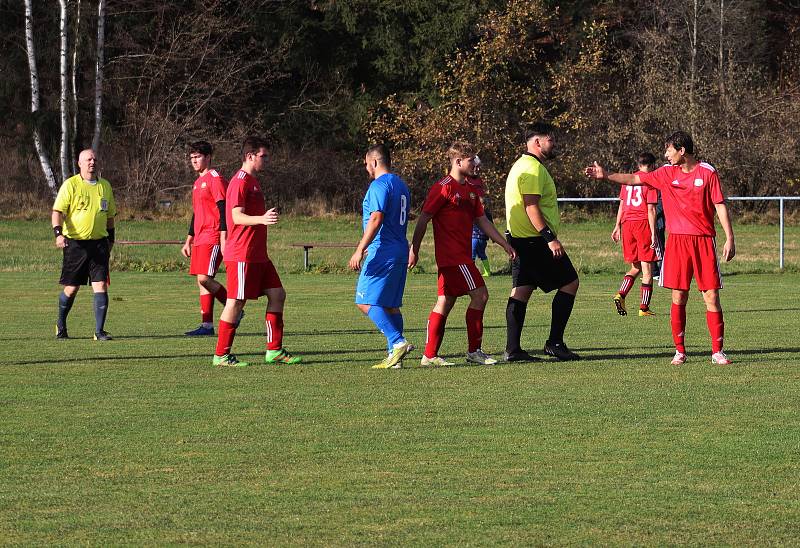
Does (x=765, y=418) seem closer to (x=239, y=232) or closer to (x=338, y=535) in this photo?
(x=338, y=535)

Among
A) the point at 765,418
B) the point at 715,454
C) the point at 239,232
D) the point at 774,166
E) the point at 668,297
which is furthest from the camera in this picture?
the point at 774,166

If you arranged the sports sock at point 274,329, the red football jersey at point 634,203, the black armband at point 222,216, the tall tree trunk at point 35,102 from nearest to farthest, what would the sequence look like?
1. the sports sock at point 274,329
2. the black armband at point 222,216
3. the red football jersey at point 634,203
4. the tall tree trunk at point 35,102

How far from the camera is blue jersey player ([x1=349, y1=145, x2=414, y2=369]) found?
10641mm

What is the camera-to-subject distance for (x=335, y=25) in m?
45.5

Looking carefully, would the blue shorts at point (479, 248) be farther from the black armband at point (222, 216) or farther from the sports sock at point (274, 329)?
the sports sock at point (274, 329)

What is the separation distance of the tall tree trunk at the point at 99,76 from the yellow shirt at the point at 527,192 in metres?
29.2

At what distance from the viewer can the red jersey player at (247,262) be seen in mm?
11039

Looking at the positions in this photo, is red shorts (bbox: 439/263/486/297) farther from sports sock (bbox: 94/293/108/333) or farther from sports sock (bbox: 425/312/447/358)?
sports sock (bbox: 94/293/108/333)

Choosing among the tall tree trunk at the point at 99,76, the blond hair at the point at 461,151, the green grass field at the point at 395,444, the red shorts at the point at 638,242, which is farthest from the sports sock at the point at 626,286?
the tall tree trunk at the point at 99,76

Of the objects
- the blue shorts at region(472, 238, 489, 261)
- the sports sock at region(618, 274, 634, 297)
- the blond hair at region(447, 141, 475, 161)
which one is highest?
the blond hair at region(447, 141, 475, 161)

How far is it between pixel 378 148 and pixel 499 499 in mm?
5027

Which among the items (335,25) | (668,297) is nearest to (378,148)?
(668,297)

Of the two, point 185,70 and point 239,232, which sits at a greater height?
point 185,70

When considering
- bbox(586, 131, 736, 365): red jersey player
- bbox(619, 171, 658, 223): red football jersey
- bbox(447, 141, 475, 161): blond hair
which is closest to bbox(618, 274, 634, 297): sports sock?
bbox(619, 171, 658, 223): red football jersey
